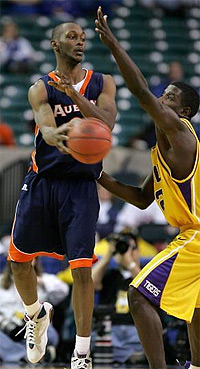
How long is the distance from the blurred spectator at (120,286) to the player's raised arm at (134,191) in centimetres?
137

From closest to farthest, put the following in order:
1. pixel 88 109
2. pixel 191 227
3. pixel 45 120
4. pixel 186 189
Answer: pixel 88 109, pixel 45 120, pixel 186 189, pixel 191 227

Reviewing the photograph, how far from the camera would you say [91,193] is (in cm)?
604

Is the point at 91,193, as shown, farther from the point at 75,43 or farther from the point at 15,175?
the point at 15,175

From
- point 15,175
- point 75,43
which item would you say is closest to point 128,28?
point 15,175

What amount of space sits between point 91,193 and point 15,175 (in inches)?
249

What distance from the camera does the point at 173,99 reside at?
6.12 metres

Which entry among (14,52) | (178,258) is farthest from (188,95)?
(14,52)

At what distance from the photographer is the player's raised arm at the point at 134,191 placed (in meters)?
6.59

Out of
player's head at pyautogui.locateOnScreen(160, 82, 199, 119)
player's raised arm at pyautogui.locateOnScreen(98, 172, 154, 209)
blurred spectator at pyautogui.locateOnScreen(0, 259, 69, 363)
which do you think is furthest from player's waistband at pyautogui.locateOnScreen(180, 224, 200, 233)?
blurred spectator at pyautogui.locateOnScreen(0, 259, 69, 363)

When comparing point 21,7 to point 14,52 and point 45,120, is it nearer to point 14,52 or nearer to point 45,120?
point 14,52

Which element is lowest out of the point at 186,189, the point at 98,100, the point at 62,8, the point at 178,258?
the point at 178,258

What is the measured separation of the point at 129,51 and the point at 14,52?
233cm

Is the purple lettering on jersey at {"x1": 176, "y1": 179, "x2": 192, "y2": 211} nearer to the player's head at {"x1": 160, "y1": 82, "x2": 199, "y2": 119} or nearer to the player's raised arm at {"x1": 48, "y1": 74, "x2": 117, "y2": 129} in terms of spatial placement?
the player's head at {"x1": 160, "y1": 82, "x2": 199, "y2": 119}

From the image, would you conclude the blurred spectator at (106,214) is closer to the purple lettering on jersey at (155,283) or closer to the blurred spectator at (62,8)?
the purple lettering on jersey at (155,283)
